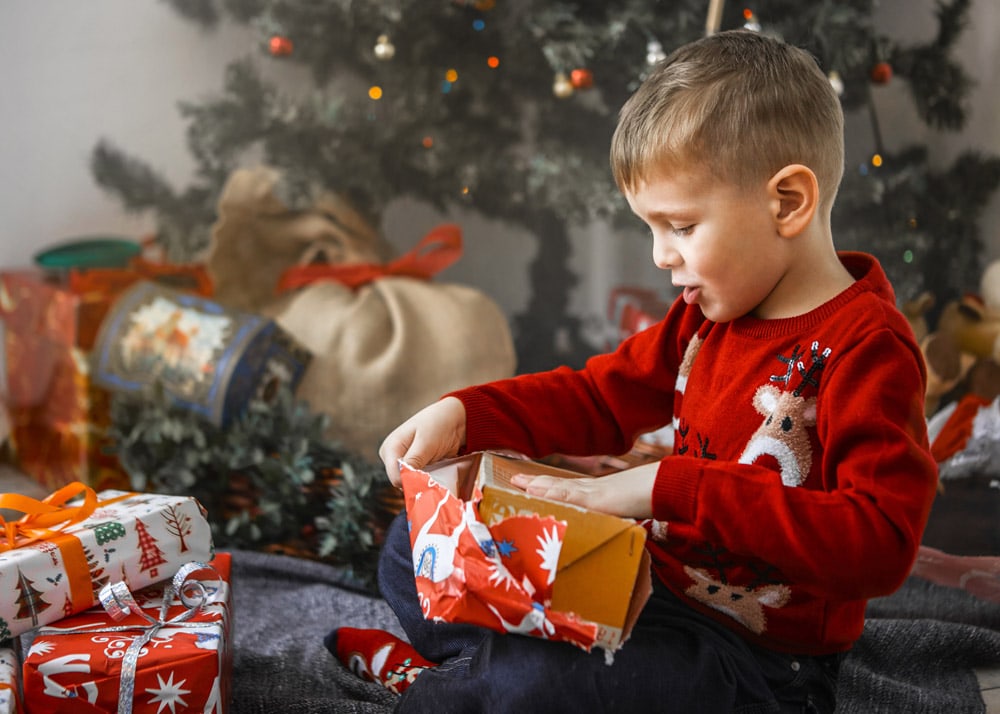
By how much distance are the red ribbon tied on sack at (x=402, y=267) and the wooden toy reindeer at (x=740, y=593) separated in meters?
0.88

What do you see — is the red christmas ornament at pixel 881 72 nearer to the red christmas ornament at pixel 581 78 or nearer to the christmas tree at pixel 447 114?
the christmas tree at pixel 447 114

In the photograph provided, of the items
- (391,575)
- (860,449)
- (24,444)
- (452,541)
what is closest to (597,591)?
(452,541)

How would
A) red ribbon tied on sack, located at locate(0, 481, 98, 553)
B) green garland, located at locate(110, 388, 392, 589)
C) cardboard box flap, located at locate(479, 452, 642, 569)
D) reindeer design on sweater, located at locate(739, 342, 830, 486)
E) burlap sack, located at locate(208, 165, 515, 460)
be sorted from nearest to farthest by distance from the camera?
cardboard box flap, located at locate(479, 452, 642, 569), reindeer design on sweater, located at locate(739, 342, 830, 486), red ribbon tied on sack, located at locate(0, 481, 98, 553), green garland, located at locate(110, 388, 392, 589), burlap sack, located at locate(208, 165, 515, 460)

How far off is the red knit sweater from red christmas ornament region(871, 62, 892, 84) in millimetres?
686

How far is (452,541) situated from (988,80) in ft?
3.67

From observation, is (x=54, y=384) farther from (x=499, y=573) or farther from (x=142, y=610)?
(x=499, y=573)

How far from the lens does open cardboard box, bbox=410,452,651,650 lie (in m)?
0.67

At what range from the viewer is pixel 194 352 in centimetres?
144

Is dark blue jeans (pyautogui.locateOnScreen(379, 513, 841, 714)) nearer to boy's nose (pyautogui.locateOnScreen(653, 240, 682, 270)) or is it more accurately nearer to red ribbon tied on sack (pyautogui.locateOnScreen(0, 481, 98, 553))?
boy's nose (pyautogui.locateOnScreen(653, 240, 682, 270))

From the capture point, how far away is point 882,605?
4.16 ft

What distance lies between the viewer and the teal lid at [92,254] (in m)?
1.63

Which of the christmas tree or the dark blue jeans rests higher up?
the christmas tree

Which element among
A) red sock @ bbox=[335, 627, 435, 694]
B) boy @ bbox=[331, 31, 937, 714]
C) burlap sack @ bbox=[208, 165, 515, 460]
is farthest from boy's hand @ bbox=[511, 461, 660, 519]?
burlap sack @ bbox=[208, 165, 515, 460]

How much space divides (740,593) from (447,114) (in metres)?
1.01
